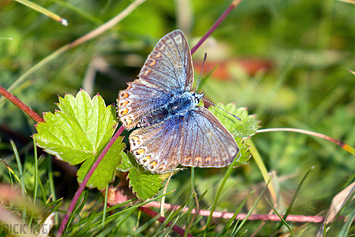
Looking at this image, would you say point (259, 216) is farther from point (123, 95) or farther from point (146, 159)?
point (123, 95)

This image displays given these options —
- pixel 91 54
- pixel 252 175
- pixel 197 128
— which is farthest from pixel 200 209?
pixel 91 54

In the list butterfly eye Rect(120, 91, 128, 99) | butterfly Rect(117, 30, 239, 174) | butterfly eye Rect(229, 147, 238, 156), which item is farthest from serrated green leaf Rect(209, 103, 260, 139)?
butterfly eye Rect(120, 91, 128, 99)

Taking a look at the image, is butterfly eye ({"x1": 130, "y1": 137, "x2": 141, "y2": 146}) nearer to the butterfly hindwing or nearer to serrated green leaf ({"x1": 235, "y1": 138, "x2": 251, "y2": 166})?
the butterfly hindwing

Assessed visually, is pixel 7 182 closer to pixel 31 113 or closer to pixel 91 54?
pixel 31 113

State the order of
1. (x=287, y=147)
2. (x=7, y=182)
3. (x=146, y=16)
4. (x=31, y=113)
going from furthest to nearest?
(x=146, y=16), (x=287, y=147), (x=7, y=182), (x=31, y=113)

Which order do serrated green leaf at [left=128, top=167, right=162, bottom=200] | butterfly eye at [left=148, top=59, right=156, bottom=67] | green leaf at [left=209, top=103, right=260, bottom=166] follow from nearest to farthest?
serrated green leaf at [left=128, top=167, right=162, bottom=200] < green leaf at [left=209, top=103, right=260, bottom=166] < butterfly eye at [left=148, top=59, right=156, bottom=67]

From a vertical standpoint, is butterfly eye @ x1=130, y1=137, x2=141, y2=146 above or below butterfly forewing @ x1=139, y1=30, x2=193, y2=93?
below

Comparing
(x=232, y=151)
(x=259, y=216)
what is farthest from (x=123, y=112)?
(x=259, y=216)
